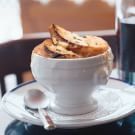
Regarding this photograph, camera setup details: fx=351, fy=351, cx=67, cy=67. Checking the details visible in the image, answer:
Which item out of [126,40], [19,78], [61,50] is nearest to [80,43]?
[61,50]

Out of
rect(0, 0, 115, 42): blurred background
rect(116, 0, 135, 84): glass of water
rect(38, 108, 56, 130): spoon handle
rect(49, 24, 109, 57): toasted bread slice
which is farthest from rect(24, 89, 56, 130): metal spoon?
rect(0, 0, 115, 42): blurred background

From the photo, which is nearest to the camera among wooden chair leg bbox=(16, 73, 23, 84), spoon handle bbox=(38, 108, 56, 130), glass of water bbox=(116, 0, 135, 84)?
spoon handle bbox=(38, 108, 56, 130)

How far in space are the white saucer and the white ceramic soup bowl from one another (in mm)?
19

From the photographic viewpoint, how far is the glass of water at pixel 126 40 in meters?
0.69

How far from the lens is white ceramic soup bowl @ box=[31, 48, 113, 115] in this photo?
50 centimetres

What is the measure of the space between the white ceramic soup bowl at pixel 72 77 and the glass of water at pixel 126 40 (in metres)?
0.18

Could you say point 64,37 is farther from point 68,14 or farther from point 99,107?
point 68,14

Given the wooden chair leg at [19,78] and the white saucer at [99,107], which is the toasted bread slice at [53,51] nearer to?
the white saucer at [99,107]

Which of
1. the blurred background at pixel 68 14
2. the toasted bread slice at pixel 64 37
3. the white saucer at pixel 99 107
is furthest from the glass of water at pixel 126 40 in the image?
the blurred background at pixel 68 14

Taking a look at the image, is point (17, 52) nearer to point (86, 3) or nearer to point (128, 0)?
point (128, 0)

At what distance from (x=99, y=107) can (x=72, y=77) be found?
3.5 inches

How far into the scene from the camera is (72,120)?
1.65 feet

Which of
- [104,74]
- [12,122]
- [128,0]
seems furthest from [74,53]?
[128,0]

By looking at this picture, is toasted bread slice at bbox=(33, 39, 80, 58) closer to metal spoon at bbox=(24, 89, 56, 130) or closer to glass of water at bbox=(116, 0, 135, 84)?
metal spoon at bbox=(24, 89, 56, 130)
